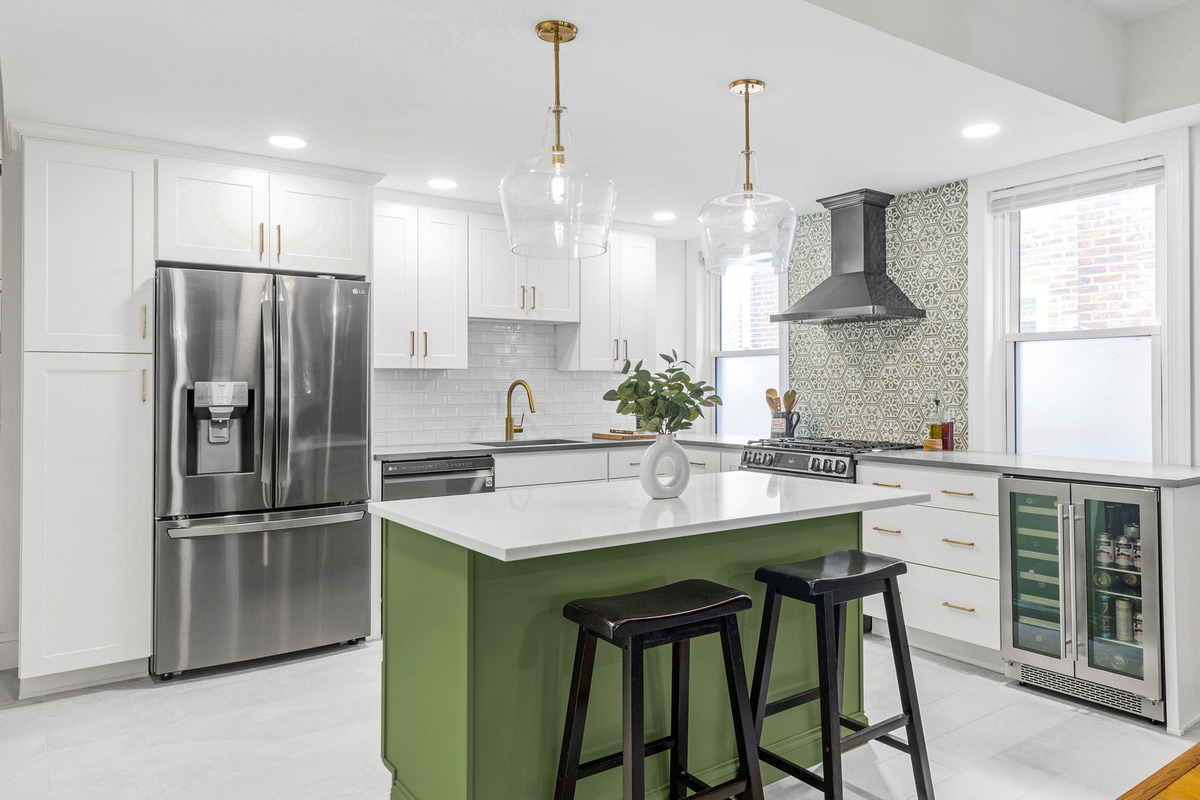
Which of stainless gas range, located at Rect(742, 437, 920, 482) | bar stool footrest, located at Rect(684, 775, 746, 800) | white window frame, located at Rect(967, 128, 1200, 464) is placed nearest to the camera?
bar stool footrest, located at Rect(684, 775, 746, 800)

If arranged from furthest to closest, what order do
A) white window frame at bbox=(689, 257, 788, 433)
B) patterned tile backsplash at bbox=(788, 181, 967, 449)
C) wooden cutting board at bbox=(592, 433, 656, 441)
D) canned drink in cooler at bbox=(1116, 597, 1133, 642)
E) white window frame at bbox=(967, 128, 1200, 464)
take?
1. white window frame at bbox=(689, 257, 788, 433)
2. wooden cutting board at bbox=(592, 433, 656, 441)
3. patterned tile backsplash at bbox=(788, 181, 967, 449)
4. white window frame at bbox=(967, 128, 1200, 464)
5. canned drink in cooler at bbox=(1116, 597, 1133, 642)

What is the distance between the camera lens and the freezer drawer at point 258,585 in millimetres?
3465

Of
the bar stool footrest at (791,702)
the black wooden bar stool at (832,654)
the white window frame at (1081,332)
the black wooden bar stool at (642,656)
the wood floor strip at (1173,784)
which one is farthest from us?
the white window frame at (1081,332)

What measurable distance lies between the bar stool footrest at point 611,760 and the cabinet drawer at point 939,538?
1.95m

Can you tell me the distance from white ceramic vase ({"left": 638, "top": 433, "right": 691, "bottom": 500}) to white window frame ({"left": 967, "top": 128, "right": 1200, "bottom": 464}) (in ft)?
7.75

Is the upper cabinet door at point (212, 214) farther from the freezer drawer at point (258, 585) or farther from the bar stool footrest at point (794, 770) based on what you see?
the bar stool footrest at point (794, 770)

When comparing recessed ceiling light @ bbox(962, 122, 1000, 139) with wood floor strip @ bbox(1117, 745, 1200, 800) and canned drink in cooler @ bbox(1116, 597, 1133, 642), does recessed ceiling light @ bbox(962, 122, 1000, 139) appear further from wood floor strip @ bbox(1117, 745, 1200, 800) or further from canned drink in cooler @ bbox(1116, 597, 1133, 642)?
wood floor strip @ bbox(1117, 745, 1200, 800)

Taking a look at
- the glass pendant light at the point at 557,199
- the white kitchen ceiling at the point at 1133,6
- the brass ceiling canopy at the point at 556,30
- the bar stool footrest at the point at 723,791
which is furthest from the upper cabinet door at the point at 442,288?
the white kitchen ceiling at the point at 1133,6

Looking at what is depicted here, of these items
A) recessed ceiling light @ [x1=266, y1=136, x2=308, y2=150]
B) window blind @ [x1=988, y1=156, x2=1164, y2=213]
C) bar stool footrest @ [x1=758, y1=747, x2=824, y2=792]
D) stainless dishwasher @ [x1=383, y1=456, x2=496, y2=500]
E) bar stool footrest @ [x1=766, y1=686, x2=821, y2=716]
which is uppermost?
recessed ceiling light @ [x1=266, y1=136, x2=308, y2=150]

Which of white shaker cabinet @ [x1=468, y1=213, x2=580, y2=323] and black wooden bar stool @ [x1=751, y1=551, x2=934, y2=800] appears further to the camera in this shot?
white shaker cabinet @ [x1=468, y1=213, x2=580, y2=323]

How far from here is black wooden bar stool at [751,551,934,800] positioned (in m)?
2.14

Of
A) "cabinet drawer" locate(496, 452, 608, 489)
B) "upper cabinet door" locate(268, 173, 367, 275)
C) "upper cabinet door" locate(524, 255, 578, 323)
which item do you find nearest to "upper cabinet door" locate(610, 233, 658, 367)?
"upper cabinet door" locate(524, 255, 578, 323)

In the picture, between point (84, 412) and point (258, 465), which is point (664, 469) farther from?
point (84, 412)

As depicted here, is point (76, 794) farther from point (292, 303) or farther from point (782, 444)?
point (782, 444)
